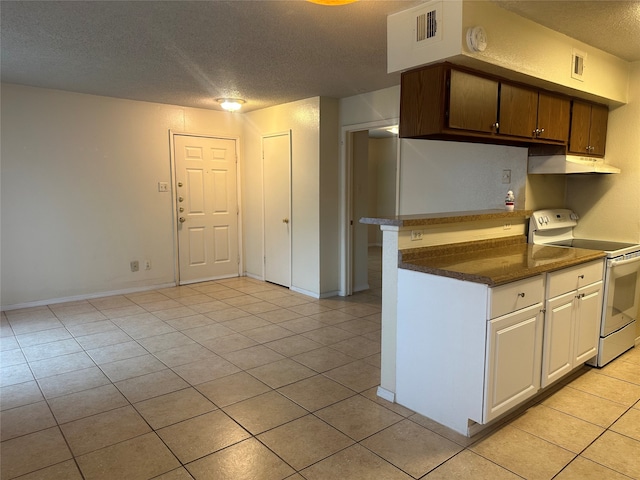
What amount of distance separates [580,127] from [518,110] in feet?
2.87

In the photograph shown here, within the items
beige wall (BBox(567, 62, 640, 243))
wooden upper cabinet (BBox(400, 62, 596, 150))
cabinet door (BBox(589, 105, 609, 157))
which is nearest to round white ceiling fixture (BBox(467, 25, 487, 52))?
wooden upper cabinet (BBox(400, 62, 596, 150))

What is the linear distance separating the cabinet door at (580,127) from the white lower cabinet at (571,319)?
37.3 inches

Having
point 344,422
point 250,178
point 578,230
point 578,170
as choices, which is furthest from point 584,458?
point 250,178

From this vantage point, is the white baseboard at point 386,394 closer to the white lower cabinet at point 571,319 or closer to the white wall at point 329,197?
the white lower cabinet at point 571,319

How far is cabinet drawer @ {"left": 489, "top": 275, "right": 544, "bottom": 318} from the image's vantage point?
2.15 meters

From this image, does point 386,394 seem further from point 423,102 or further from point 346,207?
point 346,207

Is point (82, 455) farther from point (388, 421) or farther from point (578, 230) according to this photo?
point (578, 230)

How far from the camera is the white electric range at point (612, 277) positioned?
3100 millimetres

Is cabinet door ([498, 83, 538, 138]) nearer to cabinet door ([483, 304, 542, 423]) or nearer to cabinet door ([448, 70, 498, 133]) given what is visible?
cabinet door ([448, 70, 498, 133])

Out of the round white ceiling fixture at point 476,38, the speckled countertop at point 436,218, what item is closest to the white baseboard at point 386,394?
the speckled countertop at point 436,218

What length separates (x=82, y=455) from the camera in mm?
A: 2152

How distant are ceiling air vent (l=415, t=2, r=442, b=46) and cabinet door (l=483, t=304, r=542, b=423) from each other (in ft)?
5.16

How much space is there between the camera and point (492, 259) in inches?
106

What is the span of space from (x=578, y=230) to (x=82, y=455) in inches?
158
